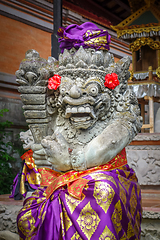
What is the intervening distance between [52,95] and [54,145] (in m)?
0.47

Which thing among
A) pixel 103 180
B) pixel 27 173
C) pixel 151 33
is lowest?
pixel 27 173

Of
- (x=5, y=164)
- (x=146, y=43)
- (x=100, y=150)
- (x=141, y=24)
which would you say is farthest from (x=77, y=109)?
(x=146, y=43)

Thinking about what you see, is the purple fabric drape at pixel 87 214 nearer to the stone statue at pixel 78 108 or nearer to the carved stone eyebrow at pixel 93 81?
the stone statue at pixel 78 108

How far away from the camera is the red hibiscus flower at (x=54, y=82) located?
208 centimetres

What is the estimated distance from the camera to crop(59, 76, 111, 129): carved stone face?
6.50 ft

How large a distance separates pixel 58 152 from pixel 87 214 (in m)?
0.48

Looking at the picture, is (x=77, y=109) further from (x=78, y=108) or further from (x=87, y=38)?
(x=87, y=38)

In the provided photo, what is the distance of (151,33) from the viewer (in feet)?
19.8

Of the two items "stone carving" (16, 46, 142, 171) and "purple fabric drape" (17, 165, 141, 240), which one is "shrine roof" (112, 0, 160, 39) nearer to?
"stone carving" (16, 46, 142, 171)

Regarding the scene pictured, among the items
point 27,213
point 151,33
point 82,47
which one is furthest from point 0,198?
point 151,33

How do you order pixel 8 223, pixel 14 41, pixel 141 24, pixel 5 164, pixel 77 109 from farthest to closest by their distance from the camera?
pixel 141 24 < pixel 14 41 < pixel 5 164 < pixel 8 223 < pixel 77 109

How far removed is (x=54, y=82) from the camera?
2092mm

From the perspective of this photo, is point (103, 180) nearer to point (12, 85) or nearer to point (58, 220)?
point (58, 220)

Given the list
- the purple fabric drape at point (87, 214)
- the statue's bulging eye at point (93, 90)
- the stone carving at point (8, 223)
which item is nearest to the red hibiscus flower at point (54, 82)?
the statue's bulging eye at point (93, 90)
